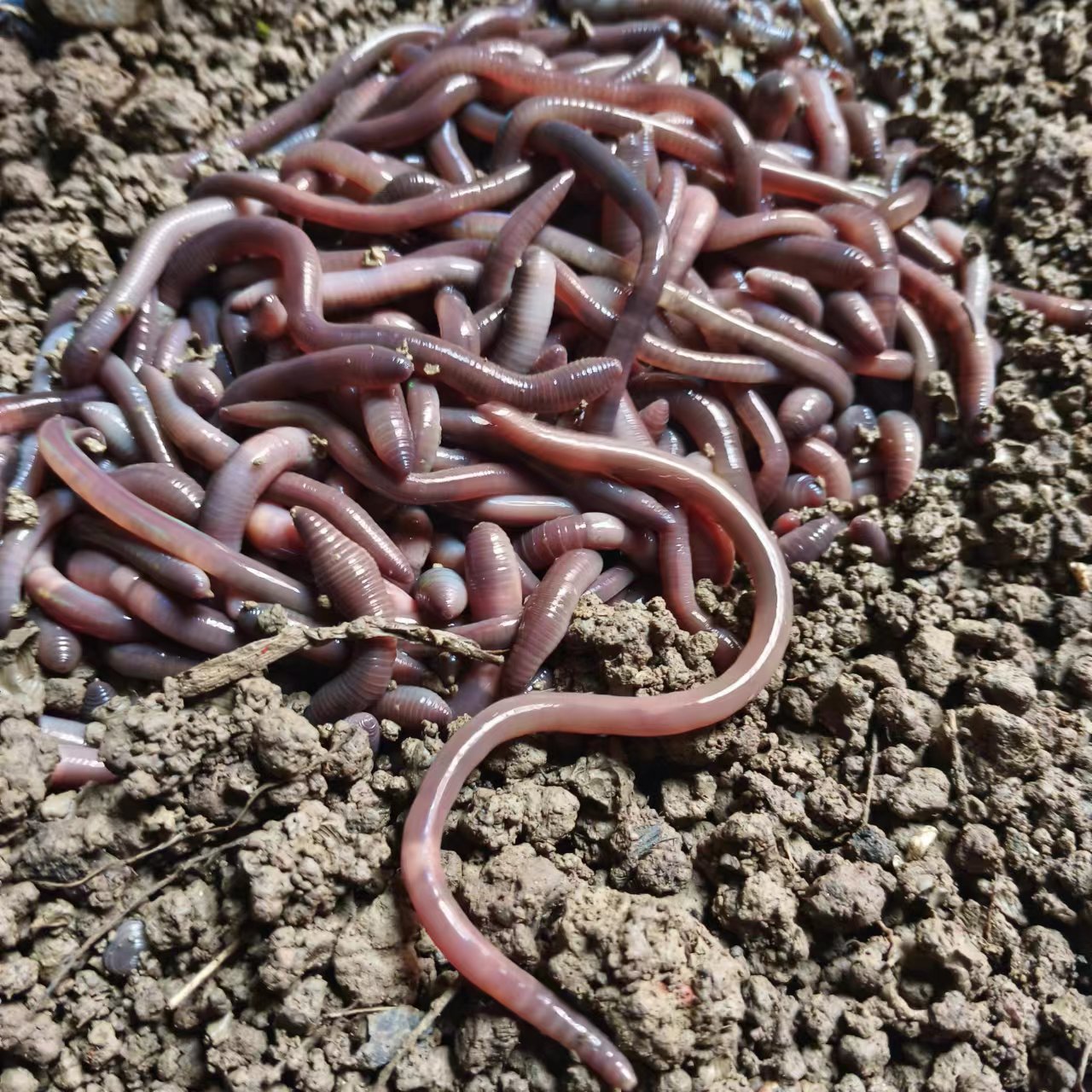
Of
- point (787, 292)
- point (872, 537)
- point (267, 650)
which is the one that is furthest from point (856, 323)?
point (267, 650)

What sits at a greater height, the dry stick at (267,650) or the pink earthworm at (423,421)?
the pink earthworm at (423,421)

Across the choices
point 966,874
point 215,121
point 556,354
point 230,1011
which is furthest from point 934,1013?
point 215,121

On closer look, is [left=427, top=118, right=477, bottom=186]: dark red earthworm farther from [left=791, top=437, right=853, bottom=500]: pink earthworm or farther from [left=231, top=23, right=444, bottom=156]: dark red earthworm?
[left=791, top=437, right=853, bottom=500]: pink earthworm

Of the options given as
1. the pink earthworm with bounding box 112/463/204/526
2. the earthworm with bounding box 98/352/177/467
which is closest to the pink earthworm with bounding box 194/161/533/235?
the earthworm with bounding box 98/352/177/467

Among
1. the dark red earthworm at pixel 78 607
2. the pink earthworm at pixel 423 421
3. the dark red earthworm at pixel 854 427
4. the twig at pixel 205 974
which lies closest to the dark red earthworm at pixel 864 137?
the dark red earthworm at pixel 854 427

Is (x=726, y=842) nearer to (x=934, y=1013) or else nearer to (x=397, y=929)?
(x=934, y=1013)

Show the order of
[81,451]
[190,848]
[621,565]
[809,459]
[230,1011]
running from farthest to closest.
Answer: [809,459], [621,565], [81,451], [190,848], [230,1011]

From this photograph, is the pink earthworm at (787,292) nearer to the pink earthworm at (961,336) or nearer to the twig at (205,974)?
the pink earthworm at (961,336)
